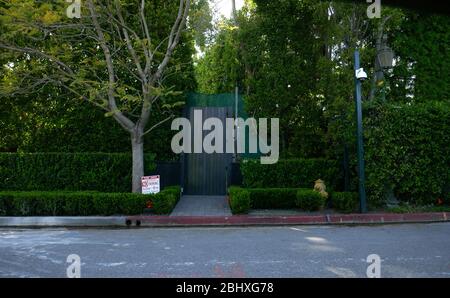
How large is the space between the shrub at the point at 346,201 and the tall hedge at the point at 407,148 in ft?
2.13

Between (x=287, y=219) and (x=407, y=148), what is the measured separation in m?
4.23

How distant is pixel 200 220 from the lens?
36.6 feet

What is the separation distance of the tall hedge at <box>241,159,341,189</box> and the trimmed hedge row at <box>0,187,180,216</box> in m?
3.36

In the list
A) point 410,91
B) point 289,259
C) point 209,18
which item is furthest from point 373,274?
point 410,91

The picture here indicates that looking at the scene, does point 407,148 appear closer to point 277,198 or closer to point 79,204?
point 277,198

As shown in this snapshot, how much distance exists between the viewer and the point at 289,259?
6879 mm

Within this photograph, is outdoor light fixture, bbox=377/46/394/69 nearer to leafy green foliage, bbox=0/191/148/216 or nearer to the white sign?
the white sign

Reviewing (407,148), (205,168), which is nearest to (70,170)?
(205,168)

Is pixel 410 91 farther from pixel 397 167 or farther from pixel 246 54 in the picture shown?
pixel 246 54

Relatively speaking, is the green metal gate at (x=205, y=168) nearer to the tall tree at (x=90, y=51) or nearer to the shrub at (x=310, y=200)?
the tall tree at (x=90, y=51)

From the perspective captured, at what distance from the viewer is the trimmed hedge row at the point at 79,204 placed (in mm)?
11609

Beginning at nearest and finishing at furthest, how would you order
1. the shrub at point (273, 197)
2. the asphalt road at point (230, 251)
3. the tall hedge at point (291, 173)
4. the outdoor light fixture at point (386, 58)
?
the asphalt road at point (230, 251) → the shrub at point (273, 197) → the outdoor light fixture at point (386, 58) → the tall hedge at point (291, 173)

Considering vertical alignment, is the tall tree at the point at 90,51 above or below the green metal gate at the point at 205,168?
above

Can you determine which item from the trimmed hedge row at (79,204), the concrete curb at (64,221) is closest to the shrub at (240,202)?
the trimmed hedge row at (79,204)
